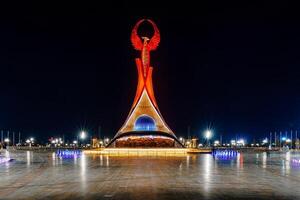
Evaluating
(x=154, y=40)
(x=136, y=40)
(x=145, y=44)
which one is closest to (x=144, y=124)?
(x=145, y=44)

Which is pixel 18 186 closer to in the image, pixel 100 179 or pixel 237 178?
pixel 100 179

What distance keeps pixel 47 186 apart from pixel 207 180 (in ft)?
18.7

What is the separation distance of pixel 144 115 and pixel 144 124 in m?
5.33

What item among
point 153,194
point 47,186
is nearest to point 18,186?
point 47,186

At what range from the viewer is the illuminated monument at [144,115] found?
226 feet

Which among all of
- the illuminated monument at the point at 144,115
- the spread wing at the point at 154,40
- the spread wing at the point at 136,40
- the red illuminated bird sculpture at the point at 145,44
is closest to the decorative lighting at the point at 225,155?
the illuminated monument at the point at 144,115

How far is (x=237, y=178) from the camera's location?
19.6 meters

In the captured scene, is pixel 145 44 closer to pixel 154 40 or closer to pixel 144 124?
Answer: pixel 154 40

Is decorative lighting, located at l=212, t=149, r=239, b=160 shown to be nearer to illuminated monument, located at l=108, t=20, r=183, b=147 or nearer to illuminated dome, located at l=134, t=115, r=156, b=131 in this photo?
illuminated monument, located at l=108, t=20, r=183, b=147

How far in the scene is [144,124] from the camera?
76.2m

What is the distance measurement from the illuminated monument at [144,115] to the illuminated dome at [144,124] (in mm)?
397

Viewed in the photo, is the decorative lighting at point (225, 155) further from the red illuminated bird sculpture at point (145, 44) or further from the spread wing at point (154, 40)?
the spread wing at point (154, 40)

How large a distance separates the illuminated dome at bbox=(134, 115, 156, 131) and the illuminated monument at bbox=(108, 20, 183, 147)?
0.40 metres

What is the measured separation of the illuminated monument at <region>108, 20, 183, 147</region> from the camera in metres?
68.8
